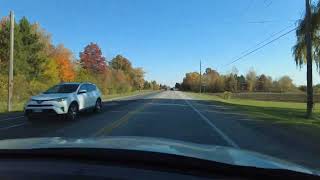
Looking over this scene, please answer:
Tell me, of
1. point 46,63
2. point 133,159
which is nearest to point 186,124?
point 133,159

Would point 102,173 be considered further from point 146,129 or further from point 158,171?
point 146,129

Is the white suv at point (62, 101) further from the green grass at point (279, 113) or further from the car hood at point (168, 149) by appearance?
the car hood at point (168, 149)

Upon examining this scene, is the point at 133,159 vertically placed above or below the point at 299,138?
above

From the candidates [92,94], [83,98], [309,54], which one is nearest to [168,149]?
[83,98]

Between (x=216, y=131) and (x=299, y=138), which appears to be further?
(x=216, y=131)

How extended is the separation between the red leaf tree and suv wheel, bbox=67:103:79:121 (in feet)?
325

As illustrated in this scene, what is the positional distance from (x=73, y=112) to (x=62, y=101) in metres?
1.05

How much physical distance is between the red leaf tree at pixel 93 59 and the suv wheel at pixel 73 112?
99081 millimetres

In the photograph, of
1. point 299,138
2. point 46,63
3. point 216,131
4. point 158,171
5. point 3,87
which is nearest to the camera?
point 158,171

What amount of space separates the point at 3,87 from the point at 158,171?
45.8m

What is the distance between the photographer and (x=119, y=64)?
606 feet

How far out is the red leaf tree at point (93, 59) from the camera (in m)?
126

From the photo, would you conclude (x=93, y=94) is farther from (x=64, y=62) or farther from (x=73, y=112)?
(x=64, y=62)

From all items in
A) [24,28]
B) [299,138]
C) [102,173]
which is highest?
[24,28]
